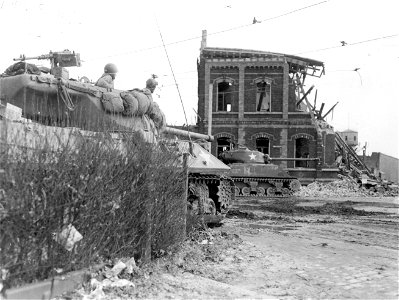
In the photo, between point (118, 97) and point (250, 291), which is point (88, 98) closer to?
point (118, 97)

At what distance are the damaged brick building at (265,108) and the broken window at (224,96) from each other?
0.20 metres

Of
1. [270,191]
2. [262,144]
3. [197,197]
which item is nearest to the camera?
[197,197]

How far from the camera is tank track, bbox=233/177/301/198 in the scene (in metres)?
23.6

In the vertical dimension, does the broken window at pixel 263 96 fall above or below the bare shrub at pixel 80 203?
above

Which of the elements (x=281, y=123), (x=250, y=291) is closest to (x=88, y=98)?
(x=250, y=291)

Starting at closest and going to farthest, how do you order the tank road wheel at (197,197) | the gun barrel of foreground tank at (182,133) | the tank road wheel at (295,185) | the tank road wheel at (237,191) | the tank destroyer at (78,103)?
1. the tank destroyer at (78,103)
2. the tank road wheel at (197,197)
3. the gun barrel of foreground tank at (182,133)
4. the tank road wheel at (237,191)
5. the tank road wheel at (295,185)

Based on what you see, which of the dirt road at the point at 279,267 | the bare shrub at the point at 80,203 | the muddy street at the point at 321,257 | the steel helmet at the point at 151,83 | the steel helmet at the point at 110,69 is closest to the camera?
the bare shrub at the point at 80,203

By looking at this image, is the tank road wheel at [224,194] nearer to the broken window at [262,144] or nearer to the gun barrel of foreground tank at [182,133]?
the gun barrel of foreground tank at [182,133]

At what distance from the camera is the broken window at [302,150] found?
31.6 meters

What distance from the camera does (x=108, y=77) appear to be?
830 cm

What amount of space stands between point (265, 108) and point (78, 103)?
26107mm

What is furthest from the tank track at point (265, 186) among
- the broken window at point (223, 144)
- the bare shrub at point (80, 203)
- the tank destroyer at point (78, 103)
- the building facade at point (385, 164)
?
the building facade at point (385, 164)

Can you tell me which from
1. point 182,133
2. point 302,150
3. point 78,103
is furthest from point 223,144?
point 78,103

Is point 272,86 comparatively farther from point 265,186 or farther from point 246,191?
point 246,191
